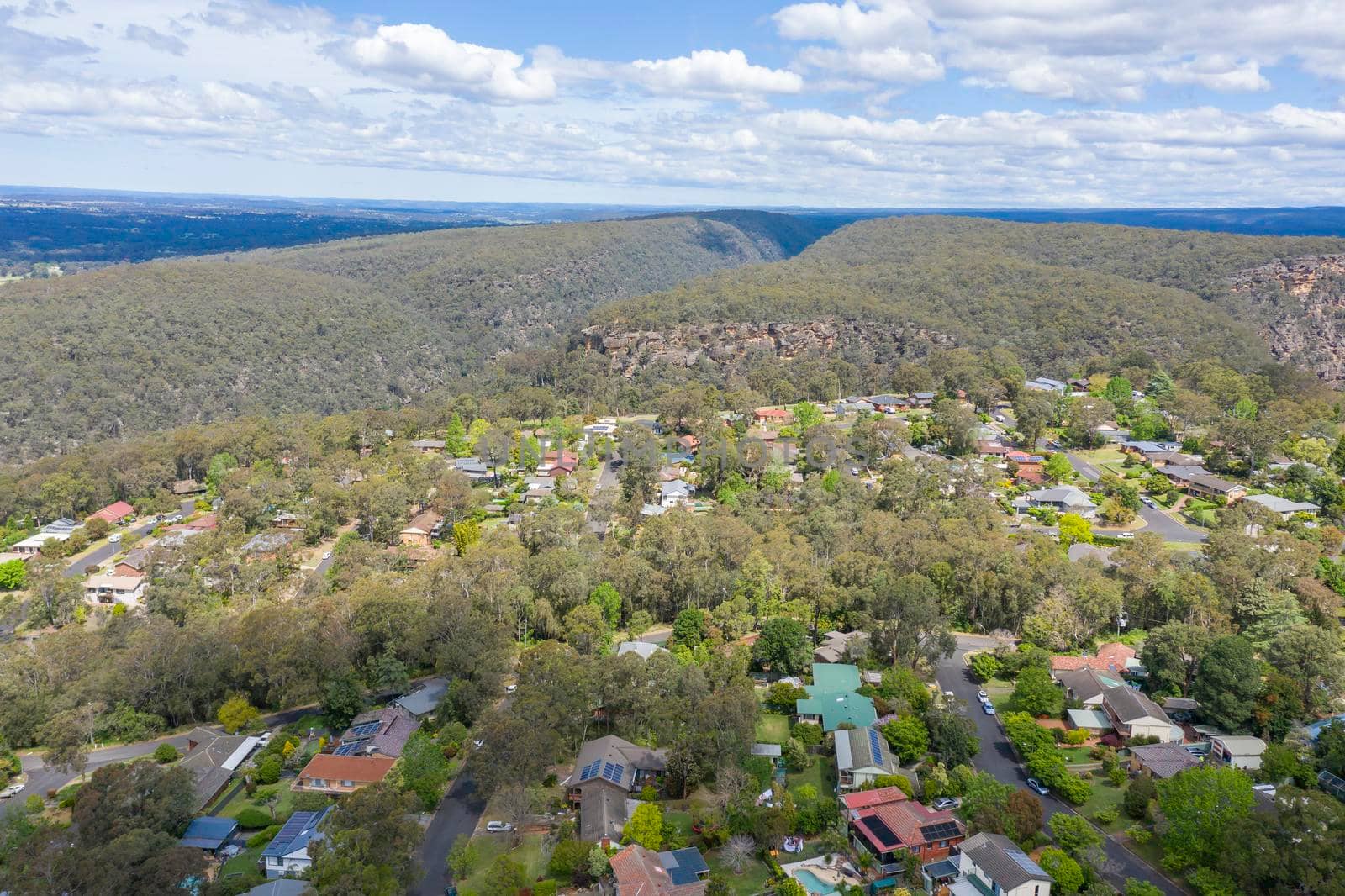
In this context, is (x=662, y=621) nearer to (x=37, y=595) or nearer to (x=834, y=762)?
(x=834, y=762)

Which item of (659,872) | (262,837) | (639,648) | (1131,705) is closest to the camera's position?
(659,872)

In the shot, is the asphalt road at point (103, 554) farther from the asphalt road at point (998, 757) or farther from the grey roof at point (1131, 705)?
the grey roof at point (1131, 705)

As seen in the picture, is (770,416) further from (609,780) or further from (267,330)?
(267,330)

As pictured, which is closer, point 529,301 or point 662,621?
point 662,621

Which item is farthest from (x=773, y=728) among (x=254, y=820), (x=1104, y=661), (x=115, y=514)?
(x=115, y=514)

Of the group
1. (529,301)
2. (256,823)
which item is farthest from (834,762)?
(529,301)

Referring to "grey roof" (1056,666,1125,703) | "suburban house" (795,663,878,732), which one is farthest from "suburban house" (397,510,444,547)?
"grey roof" (1056,666,1125,703)
